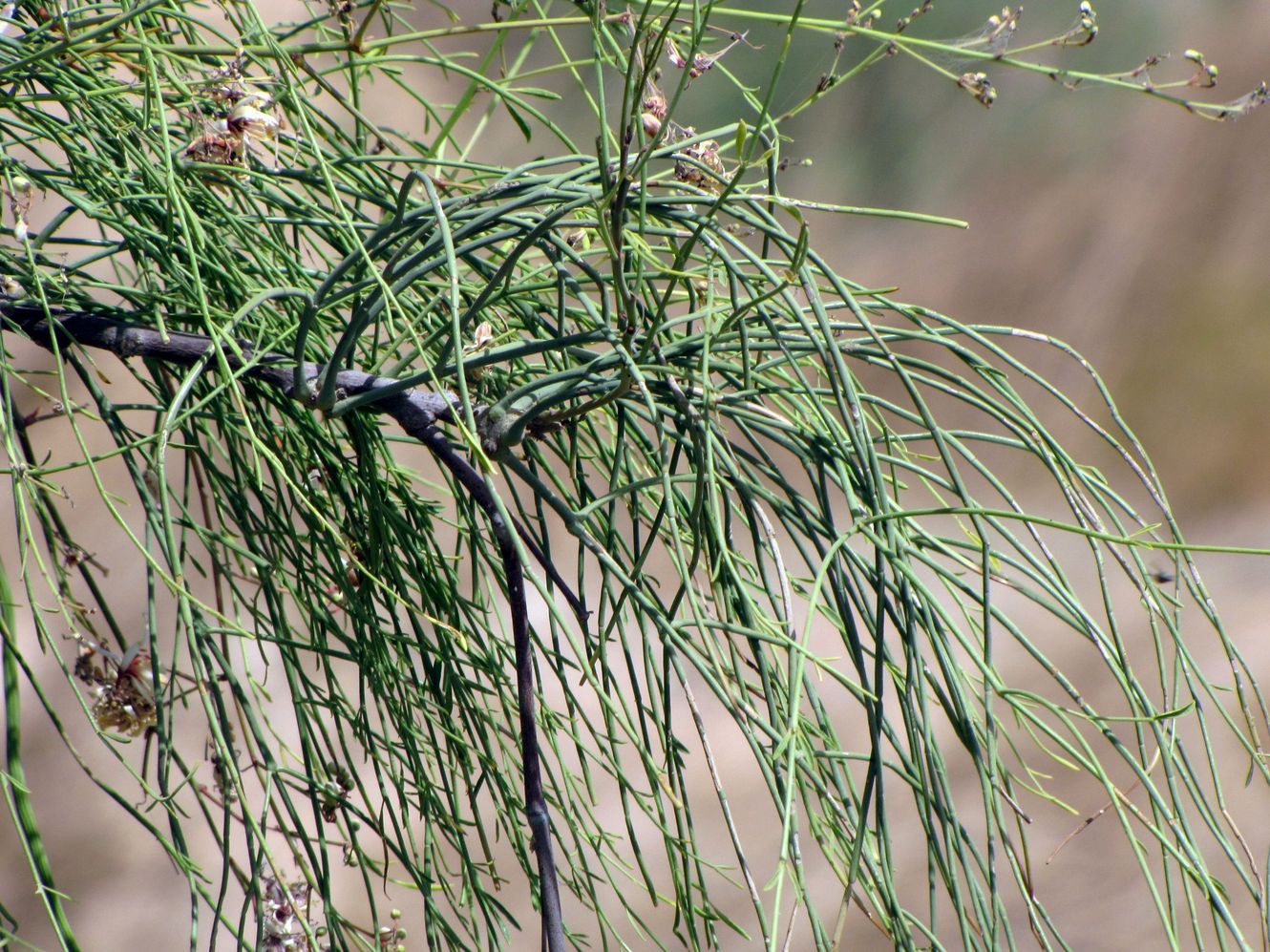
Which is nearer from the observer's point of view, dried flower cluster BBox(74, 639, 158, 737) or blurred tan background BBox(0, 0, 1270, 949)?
dried flower cluster BBox(74, 639, 158, 737)

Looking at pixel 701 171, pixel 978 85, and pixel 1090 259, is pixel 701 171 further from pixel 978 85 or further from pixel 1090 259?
pixel 1090 259

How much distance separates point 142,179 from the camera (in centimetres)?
43

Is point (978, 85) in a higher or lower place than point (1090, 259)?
lower

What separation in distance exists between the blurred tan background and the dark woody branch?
1330 millimetres

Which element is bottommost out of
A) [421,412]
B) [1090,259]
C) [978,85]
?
[421,412]

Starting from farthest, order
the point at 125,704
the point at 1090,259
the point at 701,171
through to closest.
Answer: the point at 1090,259 → the point at 125,704 → the point at 701,171

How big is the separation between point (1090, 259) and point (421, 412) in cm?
173

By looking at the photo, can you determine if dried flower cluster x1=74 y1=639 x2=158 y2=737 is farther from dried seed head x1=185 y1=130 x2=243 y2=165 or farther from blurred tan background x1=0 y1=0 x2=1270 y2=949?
blurred tan background x1=0 y1=0 x2=1270 y2=949

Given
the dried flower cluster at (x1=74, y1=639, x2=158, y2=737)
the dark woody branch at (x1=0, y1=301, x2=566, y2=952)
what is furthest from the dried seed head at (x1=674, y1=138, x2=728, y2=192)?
the dried flower cluster at (x1=74, y1=639, x2=158, y2=737)

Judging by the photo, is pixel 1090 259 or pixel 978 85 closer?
pixel 978 85

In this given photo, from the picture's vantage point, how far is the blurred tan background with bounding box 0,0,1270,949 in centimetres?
166

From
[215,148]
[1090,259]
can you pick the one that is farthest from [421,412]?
[1090,259]

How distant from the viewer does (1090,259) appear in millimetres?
1849

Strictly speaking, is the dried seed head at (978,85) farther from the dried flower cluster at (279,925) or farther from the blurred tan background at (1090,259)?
the blurred tan background at (1090,259)
